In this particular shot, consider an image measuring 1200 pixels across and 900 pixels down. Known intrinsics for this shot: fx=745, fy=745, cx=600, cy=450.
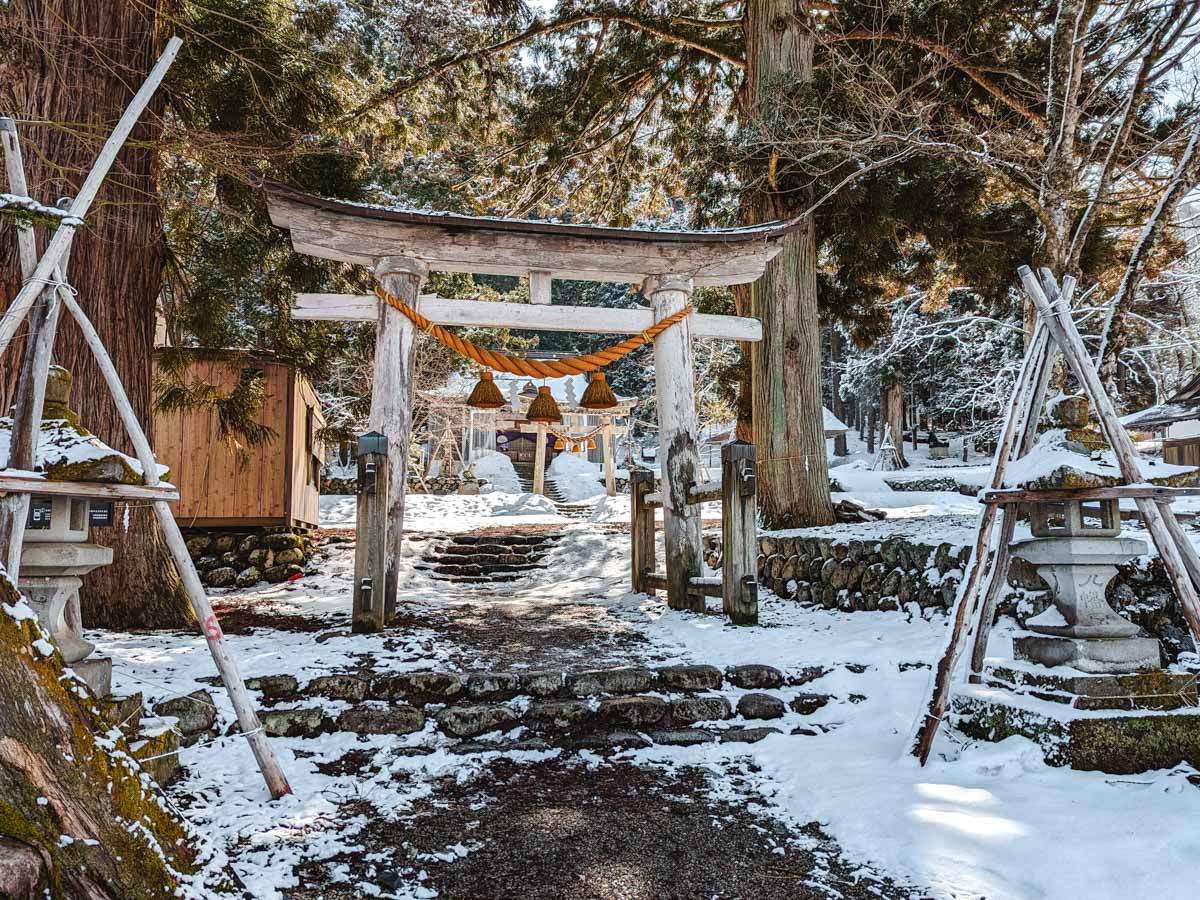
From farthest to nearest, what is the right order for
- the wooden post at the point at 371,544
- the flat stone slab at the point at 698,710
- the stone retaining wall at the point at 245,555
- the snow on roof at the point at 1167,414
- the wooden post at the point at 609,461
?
the wooden post at the point at 609,461, the snow on roof at the point at 1167,414, the stone retaining wall at the point at 245,555, the wooden post at the point at 371,544, the flat stone slab at the point at 698,710

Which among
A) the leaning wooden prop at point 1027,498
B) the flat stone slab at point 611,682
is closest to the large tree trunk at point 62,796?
→ the flat stone slab at point 611,682

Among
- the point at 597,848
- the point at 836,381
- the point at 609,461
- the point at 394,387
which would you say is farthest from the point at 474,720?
the point at 836,381

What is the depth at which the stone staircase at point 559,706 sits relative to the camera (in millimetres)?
4094

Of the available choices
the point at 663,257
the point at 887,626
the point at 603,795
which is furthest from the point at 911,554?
the point at 603,795

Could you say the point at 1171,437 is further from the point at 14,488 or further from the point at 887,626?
the point at 14,488

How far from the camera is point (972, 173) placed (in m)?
8.98

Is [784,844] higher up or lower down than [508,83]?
lower down

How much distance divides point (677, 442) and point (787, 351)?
2647 millimetres

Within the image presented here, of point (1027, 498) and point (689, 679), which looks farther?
point (689, 679)

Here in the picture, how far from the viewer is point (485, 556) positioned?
1159 cm

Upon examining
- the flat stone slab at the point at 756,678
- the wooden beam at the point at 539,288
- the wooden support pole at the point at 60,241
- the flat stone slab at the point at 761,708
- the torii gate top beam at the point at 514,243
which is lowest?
the flat stone slab at the point at 761,708

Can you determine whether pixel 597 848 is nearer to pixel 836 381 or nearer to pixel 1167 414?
pixel 1167 414

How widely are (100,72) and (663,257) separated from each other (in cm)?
490

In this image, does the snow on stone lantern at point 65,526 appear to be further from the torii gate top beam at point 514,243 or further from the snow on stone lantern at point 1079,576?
the snow on stone lantern at point 1079,576
